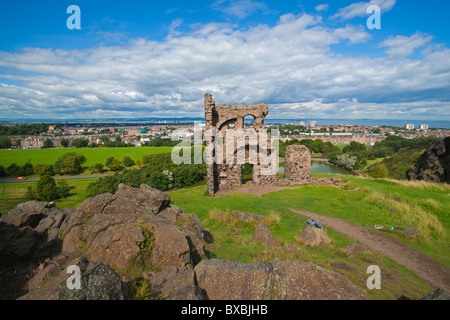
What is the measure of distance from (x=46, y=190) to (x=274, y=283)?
4154cm

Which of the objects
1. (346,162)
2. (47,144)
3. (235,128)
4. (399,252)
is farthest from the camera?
(47,144)

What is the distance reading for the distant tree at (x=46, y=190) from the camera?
33.8m

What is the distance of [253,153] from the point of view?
21.3 metres

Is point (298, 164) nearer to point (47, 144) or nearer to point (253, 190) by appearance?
point (253, 190)

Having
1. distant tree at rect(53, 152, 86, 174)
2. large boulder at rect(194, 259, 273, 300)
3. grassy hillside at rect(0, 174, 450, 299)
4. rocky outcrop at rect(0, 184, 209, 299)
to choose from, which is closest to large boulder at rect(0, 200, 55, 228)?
rocky outcrop at rect(0, 184, 209, 299)

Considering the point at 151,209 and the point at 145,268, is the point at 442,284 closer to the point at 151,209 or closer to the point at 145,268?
the point at 145,268

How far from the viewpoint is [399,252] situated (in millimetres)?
7906

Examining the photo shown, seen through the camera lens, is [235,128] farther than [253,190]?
Yes

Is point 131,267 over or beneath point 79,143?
beneath

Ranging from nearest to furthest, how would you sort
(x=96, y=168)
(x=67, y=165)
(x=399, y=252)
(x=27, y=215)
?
(x=27, y=215)
(x=399, y=252)
(x=67, y=165)
(x=96, y=168)

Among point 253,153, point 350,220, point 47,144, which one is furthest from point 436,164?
point 47,144

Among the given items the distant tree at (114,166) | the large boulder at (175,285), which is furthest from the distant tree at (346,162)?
the distant tree at (114,166)

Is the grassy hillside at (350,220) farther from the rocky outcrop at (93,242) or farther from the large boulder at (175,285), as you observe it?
the large boulder at (175,285)

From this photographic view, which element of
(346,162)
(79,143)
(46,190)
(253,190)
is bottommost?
(46,190)
